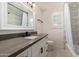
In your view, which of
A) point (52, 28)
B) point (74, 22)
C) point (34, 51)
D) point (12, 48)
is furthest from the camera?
point (52, 28)

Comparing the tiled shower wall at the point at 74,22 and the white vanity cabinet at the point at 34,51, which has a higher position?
the tiled shower wall at the point at 74,22

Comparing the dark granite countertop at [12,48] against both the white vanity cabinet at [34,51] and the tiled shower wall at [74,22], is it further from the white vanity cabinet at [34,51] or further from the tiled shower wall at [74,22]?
the tiled shower wall at [74,22]

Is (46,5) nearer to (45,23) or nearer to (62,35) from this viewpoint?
(45,23)

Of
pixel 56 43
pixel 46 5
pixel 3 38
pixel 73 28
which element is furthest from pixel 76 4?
pixel 3 38

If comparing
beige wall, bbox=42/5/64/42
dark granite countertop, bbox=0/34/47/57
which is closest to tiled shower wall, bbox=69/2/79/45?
beige wall, bbox=42/5/64/42

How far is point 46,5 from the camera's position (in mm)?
4844

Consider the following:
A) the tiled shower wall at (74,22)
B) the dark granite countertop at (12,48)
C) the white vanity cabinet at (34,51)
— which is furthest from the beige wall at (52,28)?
the dark granite countertop at (12,48)

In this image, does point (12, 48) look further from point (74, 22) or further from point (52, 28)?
point (52, 28)

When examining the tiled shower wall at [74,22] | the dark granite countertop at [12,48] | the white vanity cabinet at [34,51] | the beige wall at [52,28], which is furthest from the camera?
the beige wall at [52,28]

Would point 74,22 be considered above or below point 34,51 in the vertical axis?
above

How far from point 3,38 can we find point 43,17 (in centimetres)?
359

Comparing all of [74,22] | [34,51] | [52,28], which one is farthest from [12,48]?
[52,28]

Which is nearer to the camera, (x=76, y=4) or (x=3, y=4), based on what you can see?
(x=3, y=4)

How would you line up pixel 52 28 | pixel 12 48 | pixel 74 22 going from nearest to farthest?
1. pixel 12 48
2. pixel 74 22
3. pixel 52 28
